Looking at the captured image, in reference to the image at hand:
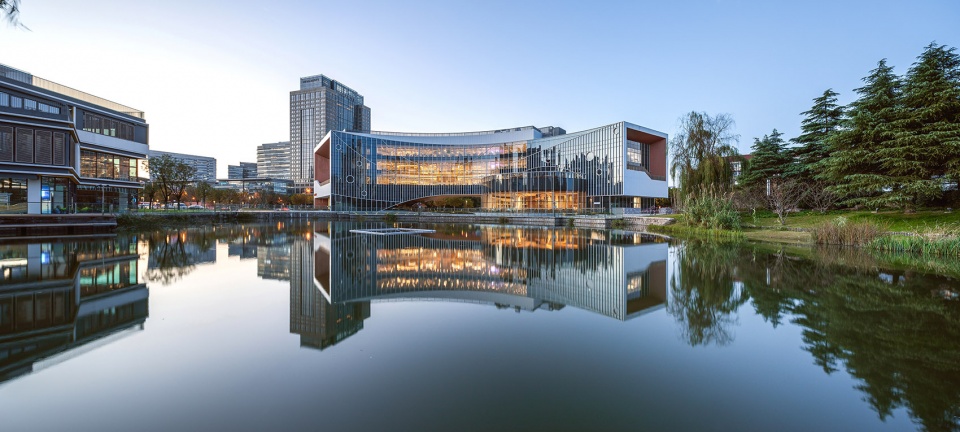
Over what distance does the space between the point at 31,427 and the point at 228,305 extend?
4645mm

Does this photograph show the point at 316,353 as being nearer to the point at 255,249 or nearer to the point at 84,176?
the point at 255,249

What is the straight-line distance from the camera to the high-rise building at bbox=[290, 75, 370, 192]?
534ft

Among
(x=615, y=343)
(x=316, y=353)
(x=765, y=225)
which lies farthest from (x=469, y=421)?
(x=765, y=225)

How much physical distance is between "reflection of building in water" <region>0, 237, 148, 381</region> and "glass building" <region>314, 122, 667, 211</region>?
159ft

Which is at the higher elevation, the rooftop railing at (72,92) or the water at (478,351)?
the rooftop railing at (72,92)

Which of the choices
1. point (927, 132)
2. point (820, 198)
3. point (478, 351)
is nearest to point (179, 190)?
point (478, 351)

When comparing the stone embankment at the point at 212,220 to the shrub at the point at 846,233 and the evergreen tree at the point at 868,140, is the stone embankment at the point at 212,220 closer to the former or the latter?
the evergreen tree at the point at 868,140

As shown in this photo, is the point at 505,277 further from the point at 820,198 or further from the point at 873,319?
the point at 820,198

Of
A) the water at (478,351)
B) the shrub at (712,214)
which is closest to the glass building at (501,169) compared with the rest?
the shrub at (712,214)

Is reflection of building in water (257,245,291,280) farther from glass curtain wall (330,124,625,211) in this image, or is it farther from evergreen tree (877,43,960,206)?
glass curtain wall (330,124,625,211)

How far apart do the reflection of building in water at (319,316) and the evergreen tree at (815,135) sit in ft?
116

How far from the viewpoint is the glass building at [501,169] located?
56.8 metres

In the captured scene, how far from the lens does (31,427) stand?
316 centimetres

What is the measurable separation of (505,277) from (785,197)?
89.3ft
